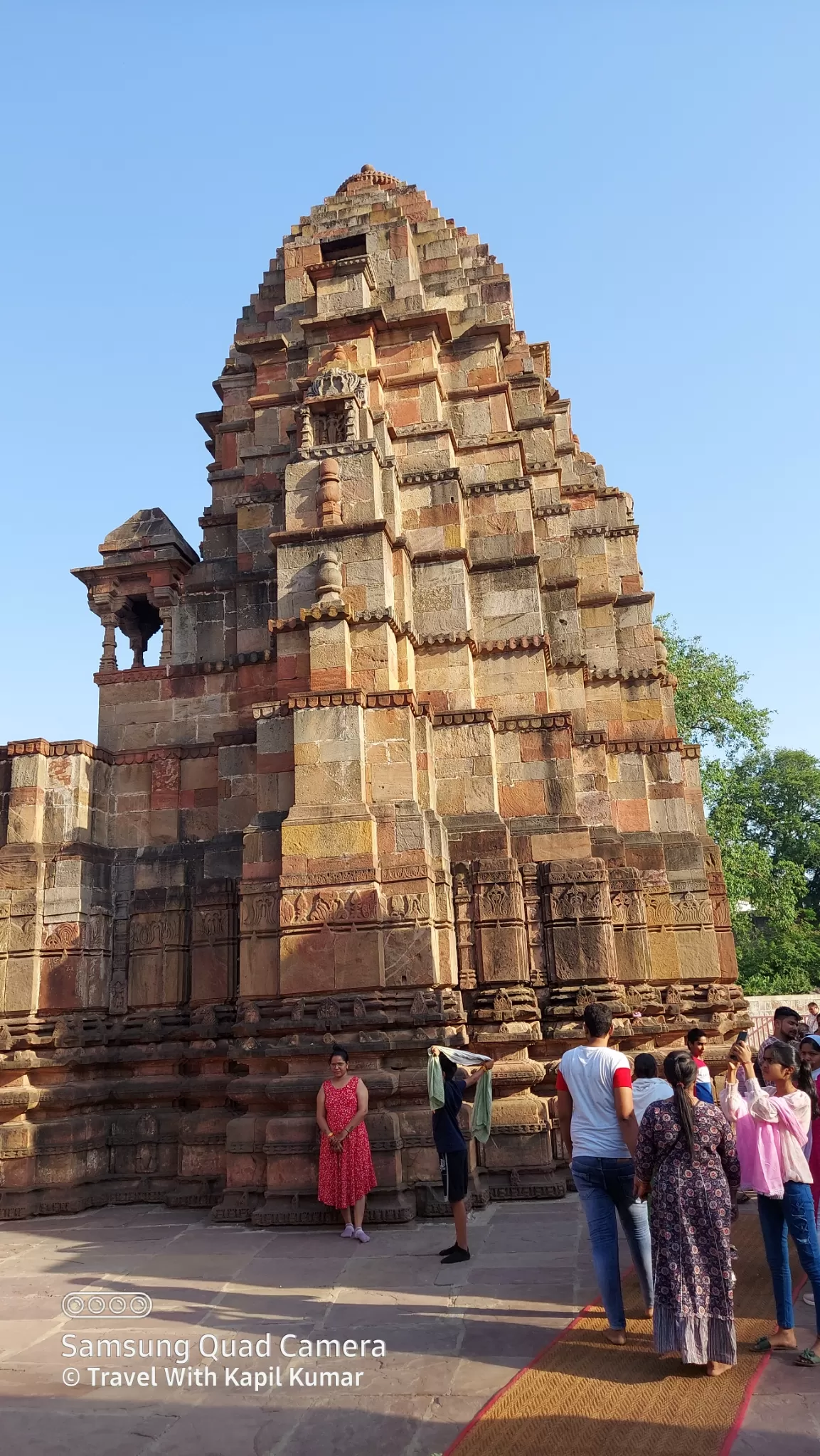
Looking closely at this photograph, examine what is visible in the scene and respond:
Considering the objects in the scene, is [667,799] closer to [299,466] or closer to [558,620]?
[558,620]

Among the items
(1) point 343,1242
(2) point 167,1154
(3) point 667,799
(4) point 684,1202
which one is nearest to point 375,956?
(1) point 343,1242

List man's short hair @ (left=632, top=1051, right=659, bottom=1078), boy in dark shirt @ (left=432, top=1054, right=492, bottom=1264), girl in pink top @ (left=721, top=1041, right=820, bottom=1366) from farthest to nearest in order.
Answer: boy in dark shirt @ (left=432, top=1054, right=492, bottom=1264)
man's short hair @ (left=632, top=1051, right=659, bottom=1078)
girl in pink top @ (left=721, top=1041, right=820, bottom=1366)

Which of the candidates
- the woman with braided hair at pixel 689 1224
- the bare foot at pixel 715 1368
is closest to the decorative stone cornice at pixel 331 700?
the woman with braided hair at pixel 689 1224

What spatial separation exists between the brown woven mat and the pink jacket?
2.92 feet

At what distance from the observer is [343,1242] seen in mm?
8578

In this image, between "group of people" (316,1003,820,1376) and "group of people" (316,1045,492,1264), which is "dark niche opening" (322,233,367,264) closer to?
"group of people" (316,1045,492,1264)

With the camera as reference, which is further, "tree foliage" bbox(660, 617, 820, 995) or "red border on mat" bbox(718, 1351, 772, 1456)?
"tree foliage" bbox(660, 617, 820, 995)

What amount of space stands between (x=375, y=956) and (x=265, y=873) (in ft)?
5.10

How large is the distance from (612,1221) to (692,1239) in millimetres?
741

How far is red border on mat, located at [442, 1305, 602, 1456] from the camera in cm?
464

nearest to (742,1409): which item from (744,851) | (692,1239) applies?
(692,1239)

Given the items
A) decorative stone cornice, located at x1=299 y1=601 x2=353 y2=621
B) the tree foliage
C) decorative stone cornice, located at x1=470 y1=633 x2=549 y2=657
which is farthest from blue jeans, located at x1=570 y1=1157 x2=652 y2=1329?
the tree foliage

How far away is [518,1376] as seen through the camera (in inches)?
209

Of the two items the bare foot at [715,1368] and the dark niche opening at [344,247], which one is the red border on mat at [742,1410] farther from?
the dark niche opening at [344,247]
